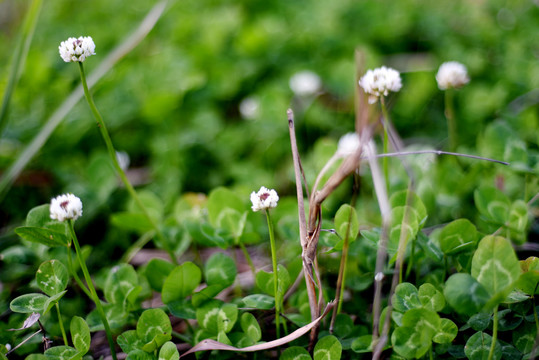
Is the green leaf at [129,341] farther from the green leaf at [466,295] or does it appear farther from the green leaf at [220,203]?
the green leaf at [466,295]

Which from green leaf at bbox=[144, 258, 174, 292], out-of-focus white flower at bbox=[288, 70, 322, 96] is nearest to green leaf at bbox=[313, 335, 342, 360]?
green leaf at bbox=[144, 258, 174, 292]

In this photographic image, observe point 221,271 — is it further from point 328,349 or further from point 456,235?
point 456,235

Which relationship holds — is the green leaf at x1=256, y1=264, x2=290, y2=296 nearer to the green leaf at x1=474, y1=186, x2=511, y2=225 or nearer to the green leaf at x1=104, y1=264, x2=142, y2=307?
the green leaf at x1=104, y1=264, x2=142, y2=307

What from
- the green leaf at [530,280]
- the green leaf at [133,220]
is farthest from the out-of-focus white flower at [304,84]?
the green leaf at [530,280]

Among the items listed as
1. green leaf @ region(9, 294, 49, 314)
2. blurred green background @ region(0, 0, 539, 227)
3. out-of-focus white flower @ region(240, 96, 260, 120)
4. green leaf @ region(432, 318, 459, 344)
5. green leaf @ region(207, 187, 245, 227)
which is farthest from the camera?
out-of-focus white flower @ region(240, 96, 260, 120)

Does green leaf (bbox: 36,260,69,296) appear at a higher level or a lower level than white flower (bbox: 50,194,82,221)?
lower
